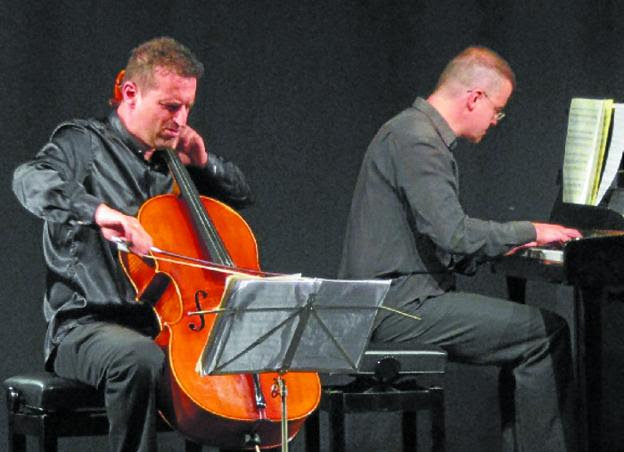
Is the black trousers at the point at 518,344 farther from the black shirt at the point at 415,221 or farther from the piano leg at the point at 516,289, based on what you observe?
the piano leg at the point at 516,289

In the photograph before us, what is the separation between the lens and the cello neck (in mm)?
3057

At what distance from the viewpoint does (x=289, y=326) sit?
8.54 ft

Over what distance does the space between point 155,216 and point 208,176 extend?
46 centimetres

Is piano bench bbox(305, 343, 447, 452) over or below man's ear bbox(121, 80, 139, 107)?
below

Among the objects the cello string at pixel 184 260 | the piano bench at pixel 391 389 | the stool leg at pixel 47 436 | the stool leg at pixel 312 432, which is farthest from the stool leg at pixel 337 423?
the stool leg at pixel 47 436

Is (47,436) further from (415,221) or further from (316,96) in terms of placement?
(316,96)

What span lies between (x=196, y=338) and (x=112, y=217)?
1.17 feet

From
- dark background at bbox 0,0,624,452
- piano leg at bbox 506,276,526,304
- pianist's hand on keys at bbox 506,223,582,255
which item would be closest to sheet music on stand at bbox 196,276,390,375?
pianist's hand on keys at bbox 506,223,582,255

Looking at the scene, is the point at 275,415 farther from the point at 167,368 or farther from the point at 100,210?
the point at 100,210

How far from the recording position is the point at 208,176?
3.54 m

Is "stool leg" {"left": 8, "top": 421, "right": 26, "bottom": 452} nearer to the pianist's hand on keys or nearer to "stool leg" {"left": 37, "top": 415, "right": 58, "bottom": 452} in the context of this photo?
"stool leg" {"left": 37, "top": 415, "right": 58, "bottom": 452}

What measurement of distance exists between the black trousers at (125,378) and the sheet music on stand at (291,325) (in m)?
0.43

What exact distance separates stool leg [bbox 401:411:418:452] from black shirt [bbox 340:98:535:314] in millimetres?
388

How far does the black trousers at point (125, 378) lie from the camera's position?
294 cm
